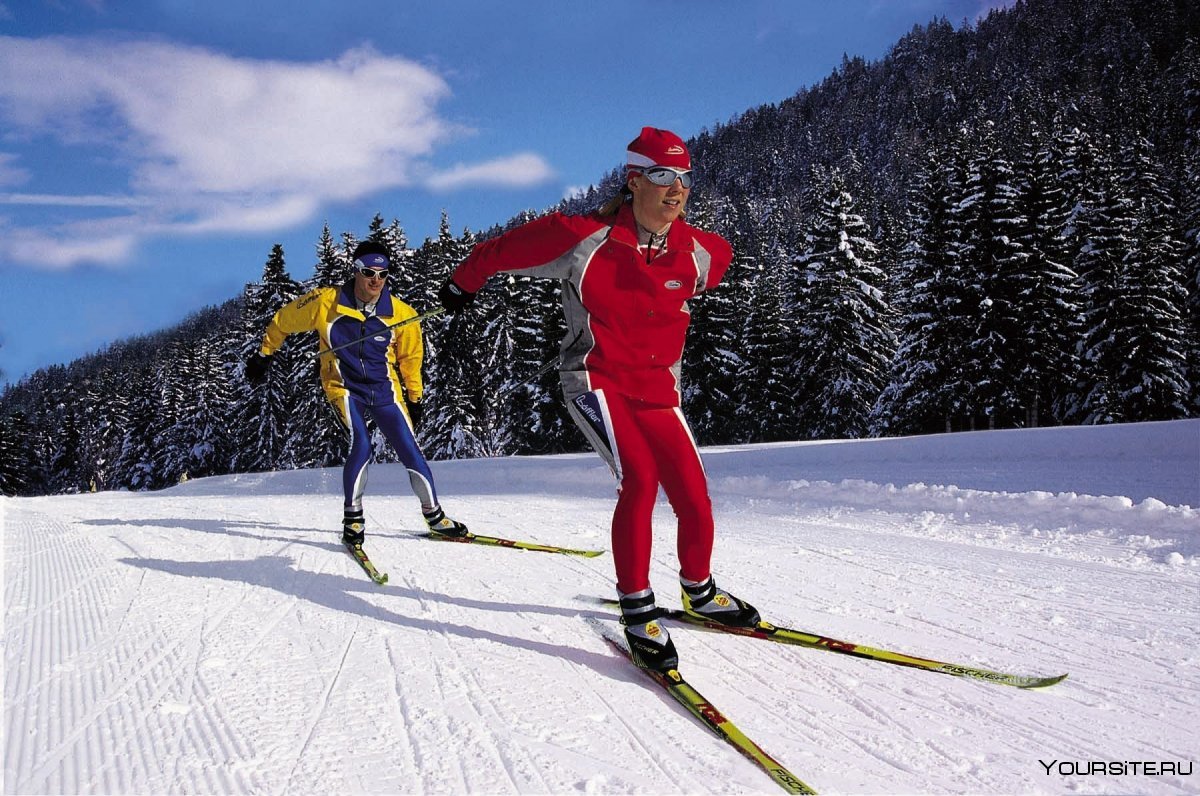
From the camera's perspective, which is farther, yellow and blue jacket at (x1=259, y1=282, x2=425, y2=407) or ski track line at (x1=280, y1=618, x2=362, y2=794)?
yellow and blue jacket at (x1=259, y1=282, x2=425, y2=407)

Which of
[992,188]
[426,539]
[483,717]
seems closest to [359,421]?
[426,539]

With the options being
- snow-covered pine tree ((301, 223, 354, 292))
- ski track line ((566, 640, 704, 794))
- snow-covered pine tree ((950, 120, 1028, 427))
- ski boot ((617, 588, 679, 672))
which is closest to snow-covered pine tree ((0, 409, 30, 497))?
snow-covered pine tree ((301, 223, 354, 292))

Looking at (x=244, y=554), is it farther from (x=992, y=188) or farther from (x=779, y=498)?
(x=992, y=188)

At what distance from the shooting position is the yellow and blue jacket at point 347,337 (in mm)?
6043

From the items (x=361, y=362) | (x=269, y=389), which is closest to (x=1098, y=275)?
(x=361, y=362)

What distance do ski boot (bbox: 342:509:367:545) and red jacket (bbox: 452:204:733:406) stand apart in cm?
307

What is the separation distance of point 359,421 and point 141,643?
3060mm

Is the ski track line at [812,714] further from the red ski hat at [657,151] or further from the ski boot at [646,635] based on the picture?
the red ski hat at [657,151]

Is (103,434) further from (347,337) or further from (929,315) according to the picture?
(347,337)

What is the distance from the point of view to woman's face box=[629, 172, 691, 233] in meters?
3.16

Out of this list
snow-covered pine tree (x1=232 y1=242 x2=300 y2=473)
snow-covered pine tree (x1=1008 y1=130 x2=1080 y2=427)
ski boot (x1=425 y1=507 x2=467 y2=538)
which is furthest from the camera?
snow-covered pine tree (x1=232 y1=242 x2=300 y2=473)

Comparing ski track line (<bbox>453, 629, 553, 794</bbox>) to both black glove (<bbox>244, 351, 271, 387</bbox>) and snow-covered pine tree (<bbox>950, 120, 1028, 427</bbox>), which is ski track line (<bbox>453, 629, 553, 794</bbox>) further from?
snow-covered pine tree (<bbox>950, 120, 1028, 427</bbox>)

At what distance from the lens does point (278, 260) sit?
39469mm

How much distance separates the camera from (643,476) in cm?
324
